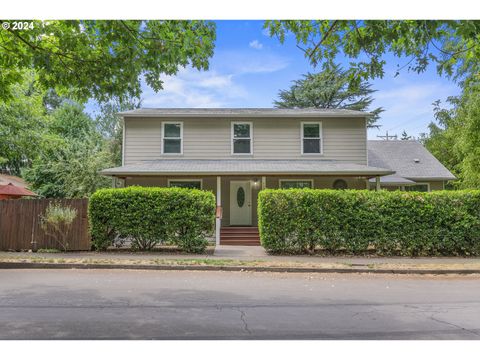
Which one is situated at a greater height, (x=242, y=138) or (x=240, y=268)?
(x=242, y=138)

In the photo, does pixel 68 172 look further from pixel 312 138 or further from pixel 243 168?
pixel 312 138

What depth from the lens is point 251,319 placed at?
15.5 ft

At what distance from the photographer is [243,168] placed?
15.7 meters

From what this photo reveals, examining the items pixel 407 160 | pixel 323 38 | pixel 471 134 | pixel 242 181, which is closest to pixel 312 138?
pixel 242 181

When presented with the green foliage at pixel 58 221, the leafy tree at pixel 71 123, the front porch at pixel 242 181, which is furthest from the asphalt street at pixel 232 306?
the leafy tree at pixel 71 123

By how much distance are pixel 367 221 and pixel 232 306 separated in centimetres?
720

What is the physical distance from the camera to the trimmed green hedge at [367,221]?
11531mm

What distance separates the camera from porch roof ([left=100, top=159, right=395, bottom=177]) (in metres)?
15.2

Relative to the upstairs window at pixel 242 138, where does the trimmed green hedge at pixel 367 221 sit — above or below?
below

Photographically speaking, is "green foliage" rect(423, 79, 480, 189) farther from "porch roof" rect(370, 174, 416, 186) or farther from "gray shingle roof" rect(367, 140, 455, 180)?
"porch roof" rect(370, 174, 416, 186)

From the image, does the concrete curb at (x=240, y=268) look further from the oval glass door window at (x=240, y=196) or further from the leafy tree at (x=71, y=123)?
the leafy tree at (x=71, y=123)

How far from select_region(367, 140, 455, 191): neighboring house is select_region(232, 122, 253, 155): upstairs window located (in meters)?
6.57

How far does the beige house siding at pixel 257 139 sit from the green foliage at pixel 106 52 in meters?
10.8

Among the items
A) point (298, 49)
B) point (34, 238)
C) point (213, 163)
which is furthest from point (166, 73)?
point (213, 163)
